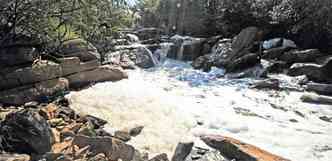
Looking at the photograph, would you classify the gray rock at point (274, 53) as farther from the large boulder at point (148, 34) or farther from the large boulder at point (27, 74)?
the large boulder at point (27, 74)

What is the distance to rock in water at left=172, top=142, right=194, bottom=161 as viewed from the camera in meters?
5.94

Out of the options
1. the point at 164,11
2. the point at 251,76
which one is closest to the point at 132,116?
the point at 251,76

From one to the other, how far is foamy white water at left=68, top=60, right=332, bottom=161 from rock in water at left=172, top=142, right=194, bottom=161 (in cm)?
34

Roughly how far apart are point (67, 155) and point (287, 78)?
8.82 meters

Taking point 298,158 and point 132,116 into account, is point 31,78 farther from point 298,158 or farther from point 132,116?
point 298,158

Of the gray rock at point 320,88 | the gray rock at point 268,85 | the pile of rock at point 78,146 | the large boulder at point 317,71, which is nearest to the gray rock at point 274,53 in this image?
the large boulder at point 317,71

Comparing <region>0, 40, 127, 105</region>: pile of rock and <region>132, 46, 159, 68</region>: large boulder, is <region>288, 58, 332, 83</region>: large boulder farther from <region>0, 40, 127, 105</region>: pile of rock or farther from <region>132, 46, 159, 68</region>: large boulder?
<region>132, 46, 159, 68</region>: large boulder

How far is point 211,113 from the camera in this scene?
877 centimetres

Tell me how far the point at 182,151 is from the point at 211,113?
9.41ft

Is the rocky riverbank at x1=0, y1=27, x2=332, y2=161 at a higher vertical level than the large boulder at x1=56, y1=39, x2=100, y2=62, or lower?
lower

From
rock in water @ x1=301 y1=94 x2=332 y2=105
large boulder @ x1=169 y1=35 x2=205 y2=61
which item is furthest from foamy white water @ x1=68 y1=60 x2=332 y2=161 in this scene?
large boulder @ x1=169 y1=35 x2=205 y2=61

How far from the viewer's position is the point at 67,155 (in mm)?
5176

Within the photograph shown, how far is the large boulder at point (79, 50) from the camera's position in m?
11.1

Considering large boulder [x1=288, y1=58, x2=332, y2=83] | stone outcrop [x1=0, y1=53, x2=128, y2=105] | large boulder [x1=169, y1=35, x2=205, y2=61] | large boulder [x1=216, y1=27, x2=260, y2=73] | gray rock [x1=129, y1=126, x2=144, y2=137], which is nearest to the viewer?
gray rock [x1=129, y1=126, x2=144, y2=137]
